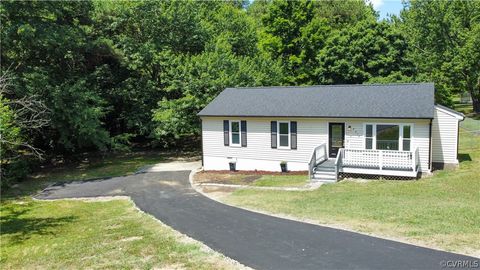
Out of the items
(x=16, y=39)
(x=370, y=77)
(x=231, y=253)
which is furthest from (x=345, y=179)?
(x=16, y=39)

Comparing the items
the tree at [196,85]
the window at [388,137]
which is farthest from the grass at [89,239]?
the window at [388,137]

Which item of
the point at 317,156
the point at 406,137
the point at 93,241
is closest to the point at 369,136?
the point at 406,137

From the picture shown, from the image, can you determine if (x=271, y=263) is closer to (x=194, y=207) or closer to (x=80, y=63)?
(x=194, y=207)

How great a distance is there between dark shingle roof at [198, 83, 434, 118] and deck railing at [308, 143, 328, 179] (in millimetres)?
1745

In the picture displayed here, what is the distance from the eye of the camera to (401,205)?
13.4 metres

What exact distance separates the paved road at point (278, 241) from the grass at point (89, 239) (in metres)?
0.69

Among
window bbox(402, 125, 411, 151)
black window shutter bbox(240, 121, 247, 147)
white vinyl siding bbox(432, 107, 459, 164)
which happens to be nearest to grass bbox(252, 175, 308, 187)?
black window shutter bbox(240, 121, 247, 147)

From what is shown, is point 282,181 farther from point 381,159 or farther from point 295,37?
point 295,37

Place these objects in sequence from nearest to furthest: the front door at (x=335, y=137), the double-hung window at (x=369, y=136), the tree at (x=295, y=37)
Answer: the double-hung window at (x=369, y=136)
the front door at (x=335, y=137)
the tree at (x=295, y=37)

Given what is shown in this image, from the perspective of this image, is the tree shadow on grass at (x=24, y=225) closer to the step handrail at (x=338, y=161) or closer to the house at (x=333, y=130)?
the house at (x=333, y=130)

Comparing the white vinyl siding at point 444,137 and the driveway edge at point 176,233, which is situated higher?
the white vinyl siding at point 444,137

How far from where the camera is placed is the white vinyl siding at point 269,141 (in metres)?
18.5

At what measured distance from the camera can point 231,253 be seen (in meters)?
9.78
